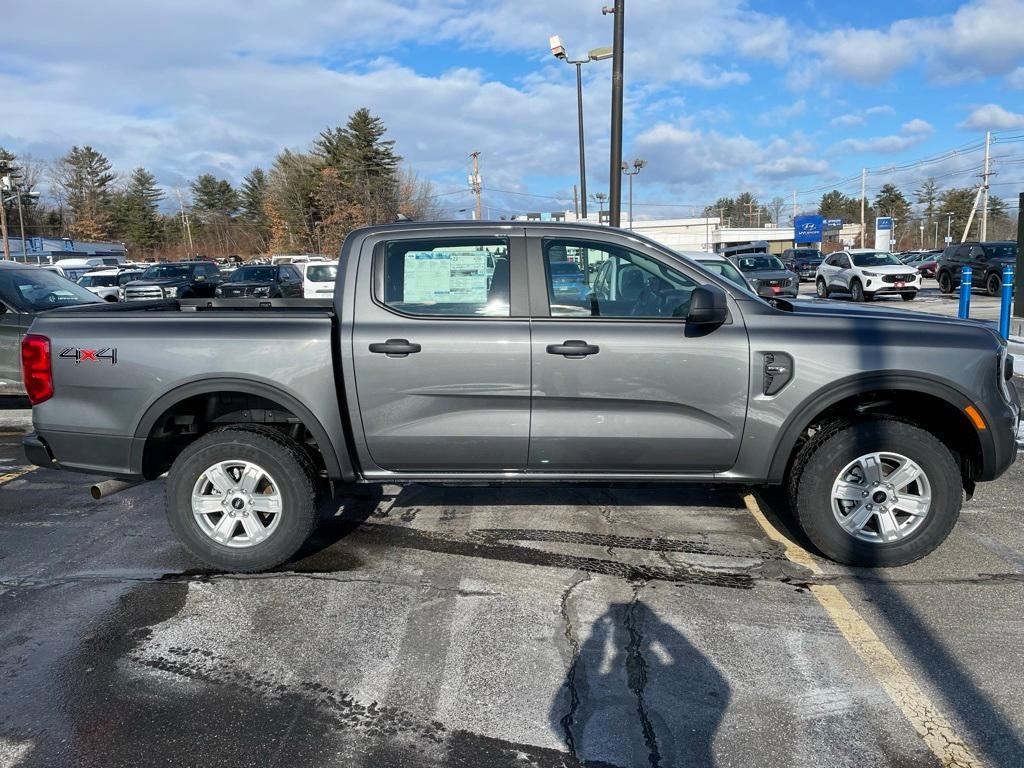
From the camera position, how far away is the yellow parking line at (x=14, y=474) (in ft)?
20.3

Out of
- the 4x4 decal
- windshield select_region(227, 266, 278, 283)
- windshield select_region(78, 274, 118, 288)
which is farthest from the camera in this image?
windshield select_region(78, 274, 118, 288)

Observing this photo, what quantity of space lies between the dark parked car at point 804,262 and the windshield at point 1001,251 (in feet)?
44.4

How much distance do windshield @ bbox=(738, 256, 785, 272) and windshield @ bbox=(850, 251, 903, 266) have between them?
2802mm

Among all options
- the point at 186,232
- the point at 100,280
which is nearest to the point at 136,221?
the point at 186,232

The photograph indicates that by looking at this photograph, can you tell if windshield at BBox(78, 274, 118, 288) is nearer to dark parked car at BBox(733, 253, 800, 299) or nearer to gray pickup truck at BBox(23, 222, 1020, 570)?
dark parked car at BBox(733, 253, 800, 299)

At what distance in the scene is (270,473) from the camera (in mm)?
4098

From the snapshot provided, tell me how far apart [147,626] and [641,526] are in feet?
9.45

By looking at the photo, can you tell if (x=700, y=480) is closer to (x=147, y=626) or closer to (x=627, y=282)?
(x=627, y=282)

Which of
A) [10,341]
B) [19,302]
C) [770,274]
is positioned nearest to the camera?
[10,341]

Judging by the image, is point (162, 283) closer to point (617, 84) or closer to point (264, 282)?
point (264, 282)

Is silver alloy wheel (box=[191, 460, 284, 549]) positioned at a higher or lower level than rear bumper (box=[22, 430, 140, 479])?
lower

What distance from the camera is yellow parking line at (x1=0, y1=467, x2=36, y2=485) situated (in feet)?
20.3

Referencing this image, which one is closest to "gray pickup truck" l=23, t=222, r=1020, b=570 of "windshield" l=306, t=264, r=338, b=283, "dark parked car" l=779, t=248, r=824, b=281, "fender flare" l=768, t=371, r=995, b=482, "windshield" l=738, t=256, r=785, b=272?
"fender flare" l=768, t=371, r=995, b=482

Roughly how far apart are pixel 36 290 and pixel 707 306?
8.30 m
